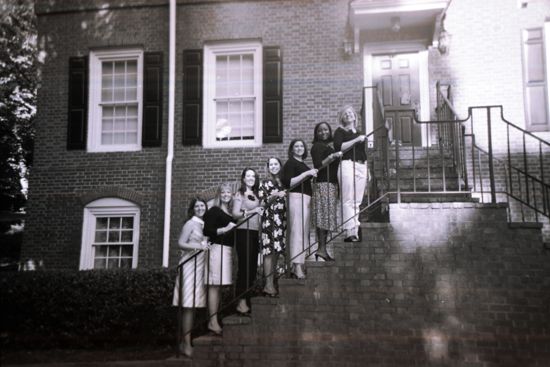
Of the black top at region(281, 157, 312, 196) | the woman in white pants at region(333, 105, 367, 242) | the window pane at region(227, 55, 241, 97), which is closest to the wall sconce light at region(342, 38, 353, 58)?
Result: the window pane at region(227, 55, 241, 97)

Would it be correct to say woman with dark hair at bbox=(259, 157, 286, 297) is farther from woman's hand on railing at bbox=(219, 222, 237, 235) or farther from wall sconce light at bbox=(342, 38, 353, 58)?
wall sconce light at bbox=(342, 38, 353, 58)

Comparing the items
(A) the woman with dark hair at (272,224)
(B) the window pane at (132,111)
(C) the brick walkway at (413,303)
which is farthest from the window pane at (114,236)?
(A) the woman with dark hair at (272,224)

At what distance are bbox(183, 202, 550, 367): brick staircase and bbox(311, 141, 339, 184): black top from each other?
70 cm

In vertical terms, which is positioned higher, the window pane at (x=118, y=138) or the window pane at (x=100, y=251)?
the window pane at (x=118, y=138)

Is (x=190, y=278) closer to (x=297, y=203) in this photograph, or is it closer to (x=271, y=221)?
(x=271, y=221)

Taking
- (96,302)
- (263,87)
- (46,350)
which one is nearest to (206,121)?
(263,87)

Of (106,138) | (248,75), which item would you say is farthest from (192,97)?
(106,138)

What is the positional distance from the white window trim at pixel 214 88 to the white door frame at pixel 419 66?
1.93 meters

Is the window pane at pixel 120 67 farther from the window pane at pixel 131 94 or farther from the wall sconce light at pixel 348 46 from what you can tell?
the wall sconce light at pixel 348 46

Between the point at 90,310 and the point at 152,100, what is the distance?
4168 mm

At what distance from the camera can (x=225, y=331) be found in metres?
6.04

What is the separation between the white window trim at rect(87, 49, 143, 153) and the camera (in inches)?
408

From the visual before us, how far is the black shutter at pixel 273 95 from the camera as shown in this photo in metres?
9.79

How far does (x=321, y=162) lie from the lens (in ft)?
20.4
